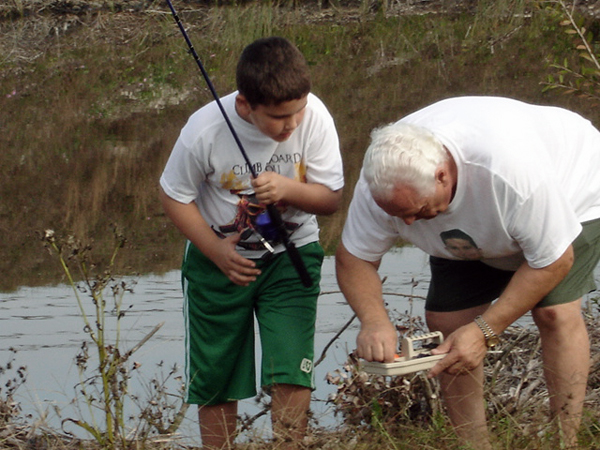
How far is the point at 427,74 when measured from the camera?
13352mm

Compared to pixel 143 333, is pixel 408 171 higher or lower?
higher

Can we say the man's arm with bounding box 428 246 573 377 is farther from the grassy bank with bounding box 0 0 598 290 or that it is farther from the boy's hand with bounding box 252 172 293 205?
the grassy bank with bounding box 0 0 598 290

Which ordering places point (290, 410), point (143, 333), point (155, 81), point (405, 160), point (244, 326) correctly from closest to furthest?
1. point (405, 160)
2. point (290, 410)
3. point (244, 326)
4. point (143, 333)
5. point (155, 81)

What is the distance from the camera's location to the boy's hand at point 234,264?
3.82m

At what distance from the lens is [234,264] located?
12.6 feet

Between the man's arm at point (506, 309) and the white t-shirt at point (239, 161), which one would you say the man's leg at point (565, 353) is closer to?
the man's arm at point (506, 309)

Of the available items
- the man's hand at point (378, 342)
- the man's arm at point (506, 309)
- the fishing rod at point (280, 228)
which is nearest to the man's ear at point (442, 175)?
the man's arm at point (506, 309)

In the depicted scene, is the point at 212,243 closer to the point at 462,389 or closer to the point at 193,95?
the point at 462,389

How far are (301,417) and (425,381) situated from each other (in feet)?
2.02

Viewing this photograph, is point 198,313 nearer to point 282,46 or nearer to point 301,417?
point 301,417

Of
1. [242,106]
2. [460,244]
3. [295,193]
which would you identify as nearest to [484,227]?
[460,244]

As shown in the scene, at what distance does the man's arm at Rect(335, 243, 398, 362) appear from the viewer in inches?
137

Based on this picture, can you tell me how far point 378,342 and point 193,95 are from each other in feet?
32.8

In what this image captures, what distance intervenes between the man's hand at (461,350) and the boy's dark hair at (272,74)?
0.93 meters
